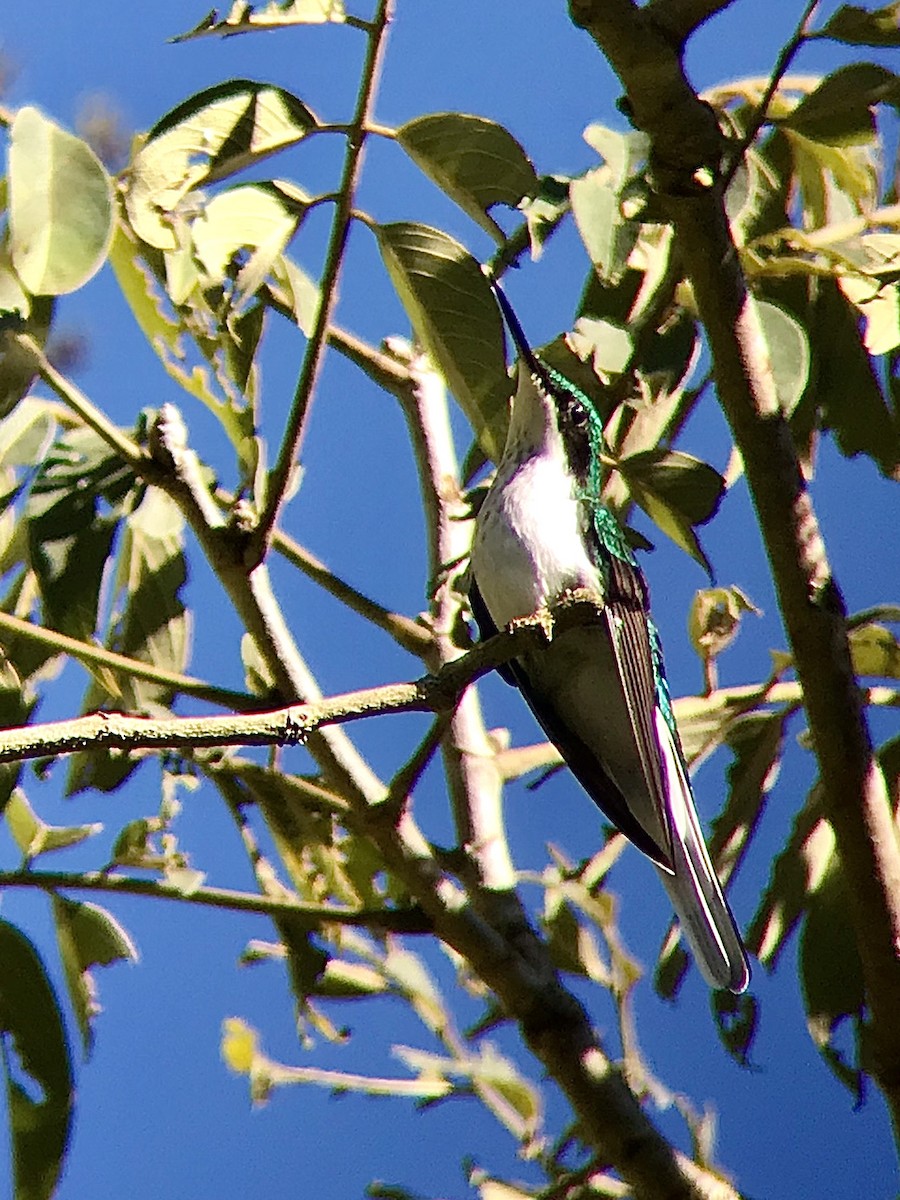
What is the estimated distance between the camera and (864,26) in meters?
1.43

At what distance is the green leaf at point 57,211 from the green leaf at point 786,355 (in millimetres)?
624

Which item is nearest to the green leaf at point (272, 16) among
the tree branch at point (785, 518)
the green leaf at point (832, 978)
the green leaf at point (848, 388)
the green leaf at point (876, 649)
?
the tree branch at point (785, 518)

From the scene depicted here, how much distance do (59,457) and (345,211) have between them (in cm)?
46

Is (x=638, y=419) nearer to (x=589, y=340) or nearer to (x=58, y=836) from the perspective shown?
(x=589, y=340)

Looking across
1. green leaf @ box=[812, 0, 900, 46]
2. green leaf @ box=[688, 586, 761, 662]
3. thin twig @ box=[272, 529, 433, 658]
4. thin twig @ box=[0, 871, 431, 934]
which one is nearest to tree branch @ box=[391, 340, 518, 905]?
thin twig @ box=[272, 529, 433, 658]

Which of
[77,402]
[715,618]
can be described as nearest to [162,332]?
[77,402]

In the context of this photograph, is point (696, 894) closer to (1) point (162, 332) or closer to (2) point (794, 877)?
(2) point (794, 877)

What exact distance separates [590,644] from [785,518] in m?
0.78

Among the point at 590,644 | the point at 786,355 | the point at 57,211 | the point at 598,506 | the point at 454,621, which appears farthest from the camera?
the point at 590,644

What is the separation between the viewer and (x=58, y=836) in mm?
1552

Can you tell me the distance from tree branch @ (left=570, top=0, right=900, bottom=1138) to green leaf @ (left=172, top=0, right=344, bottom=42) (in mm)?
221

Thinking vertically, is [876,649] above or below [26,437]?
below

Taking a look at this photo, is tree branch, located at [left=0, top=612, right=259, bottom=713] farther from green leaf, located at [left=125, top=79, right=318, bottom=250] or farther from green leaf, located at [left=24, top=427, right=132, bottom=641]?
green leaf, located at [left=125, top=79, right=318, bottom=250]

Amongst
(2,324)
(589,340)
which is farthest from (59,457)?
(589,340)
